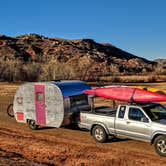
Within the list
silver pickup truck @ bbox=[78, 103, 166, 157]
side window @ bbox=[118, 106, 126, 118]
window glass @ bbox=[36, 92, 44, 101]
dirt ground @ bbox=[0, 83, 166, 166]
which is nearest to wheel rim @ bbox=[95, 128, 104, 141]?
silver pickup truck @ bbox=[78, 103, 166, 157]

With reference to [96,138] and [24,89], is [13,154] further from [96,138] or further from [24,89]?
[24,89]

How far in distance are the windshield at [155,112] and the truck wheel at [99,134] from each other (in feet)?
7.12

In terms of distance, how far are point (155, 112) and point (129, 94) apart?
133cm

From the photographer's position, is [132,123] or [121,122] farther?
[121,122]

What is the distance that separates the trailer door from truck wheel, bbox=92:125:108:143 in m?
3.22

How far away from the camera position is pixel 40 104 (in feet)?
58.4

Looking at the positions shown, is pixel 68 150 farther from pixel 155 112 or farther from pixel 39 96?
pixel 39 96

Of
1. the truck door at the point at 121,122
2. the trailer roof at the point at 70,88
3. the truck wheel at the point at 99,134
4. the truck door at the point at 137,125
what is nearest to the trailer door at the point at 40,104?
the trailer roof at the point at 70,88

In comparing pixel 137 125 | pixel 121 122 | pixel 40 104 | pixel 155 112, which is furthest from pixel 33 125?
pixel 155 112

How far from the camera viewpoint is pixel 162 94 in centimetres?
1410

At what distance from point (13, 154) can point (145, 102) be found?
17.2 feet

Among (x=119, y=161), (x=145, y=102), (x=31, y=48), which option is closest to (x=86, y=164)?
(x=119, y=161)

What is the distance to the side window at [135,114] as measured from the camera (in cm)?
1389

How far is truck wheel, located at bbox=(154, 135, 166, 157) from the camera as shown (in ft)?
41.9
